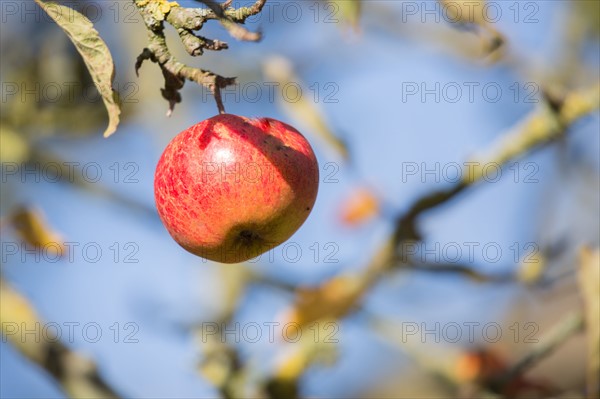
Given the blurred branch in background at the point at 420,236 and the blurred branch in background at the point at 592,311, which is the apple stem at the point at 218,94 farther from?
the blurred branch in background at the point at 592,311

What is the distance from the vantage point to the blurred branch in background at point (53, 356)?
2496mm

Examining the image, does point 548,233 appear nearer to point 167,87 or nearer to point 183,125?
point 183,125

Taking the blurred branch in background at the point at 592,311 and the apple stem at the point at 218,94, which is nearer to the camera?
the apple stem at the point at 218,94

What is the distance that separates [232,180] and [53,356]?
1.27 metres

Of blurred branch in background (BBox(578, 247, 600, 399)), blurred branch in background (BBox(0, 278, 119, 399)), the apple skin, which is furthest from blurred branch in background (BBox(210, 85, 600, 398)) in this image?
the apple skin

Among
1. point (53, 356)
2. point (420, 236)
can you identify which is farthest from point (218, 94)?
point (53, 356)

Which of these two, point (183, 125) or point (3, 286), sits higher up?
point (183, 125)

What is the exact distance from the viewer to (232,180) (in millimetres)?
1604

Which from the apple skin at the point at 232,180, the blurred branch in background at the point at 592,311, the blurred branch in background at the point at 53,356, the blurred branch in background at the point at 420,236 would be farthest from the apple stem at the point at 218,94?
the blurred branch in background at the point at 592,311

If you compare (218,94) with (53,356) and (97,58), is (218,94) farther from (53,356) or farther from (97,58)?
(53,356)

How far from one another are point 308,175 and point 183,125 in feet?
8.15

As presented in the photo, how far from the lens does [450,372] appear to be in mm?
3008

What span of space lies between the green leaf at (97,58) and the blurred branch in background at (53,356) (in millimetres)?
1284

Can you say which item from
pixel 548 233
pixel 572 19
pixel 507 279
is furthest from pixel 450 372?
pixel 572 19
